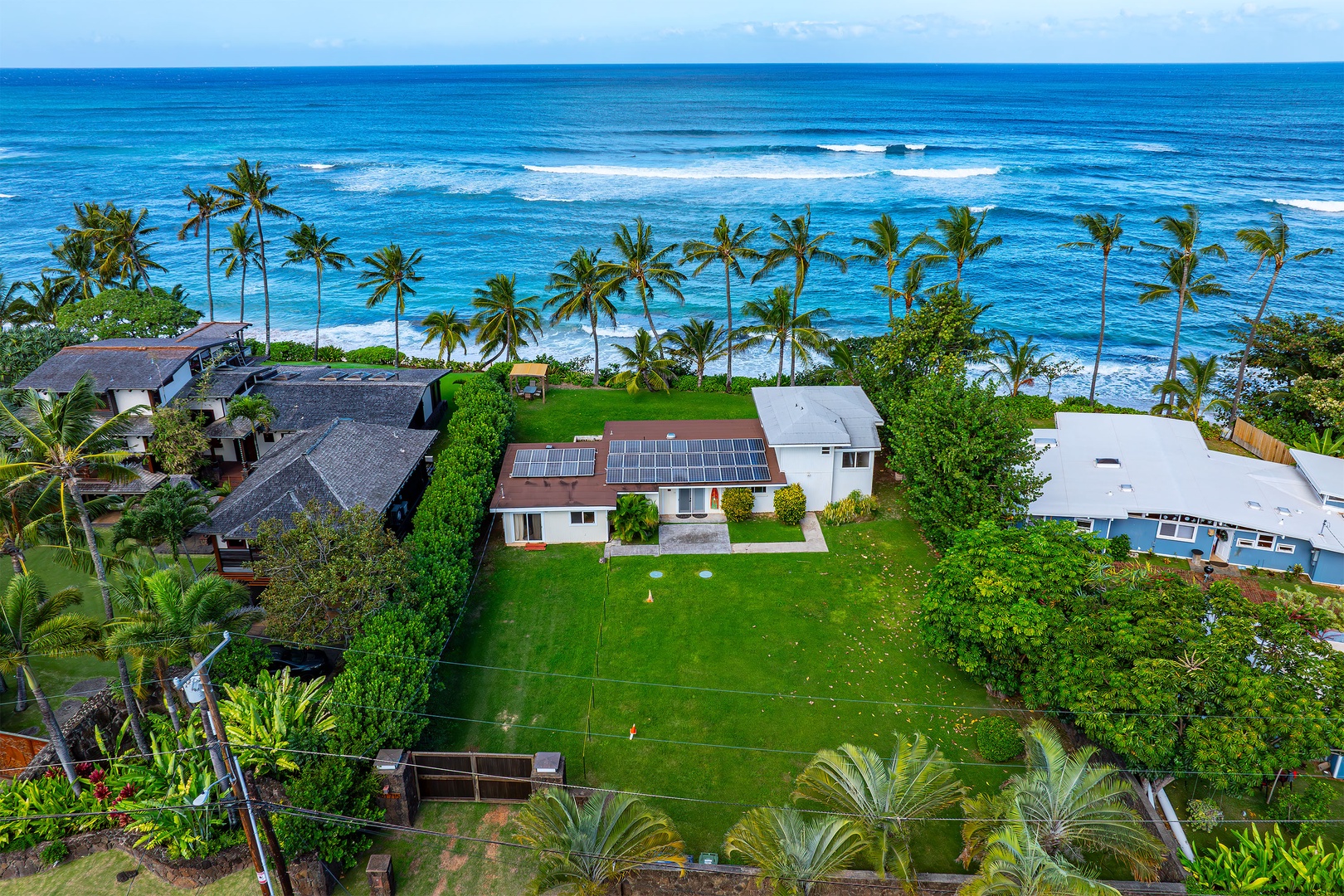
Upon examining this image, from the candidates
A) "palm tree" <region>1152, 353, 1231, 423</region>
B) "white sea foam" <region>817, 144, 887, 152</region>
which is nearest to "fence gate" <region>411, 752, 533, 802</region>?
"palm tree" <region>1152, 353, 1231, 423</region>

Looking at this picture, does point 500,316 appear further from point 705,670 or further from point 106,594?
point 106,594

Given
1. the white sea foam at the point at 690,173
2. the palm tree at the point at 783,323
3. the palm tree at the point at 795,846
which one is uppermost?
Result: the white sea foam at the point at 690,173

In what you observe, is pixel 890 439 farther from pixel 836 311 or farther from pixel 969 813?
pixel 836 311

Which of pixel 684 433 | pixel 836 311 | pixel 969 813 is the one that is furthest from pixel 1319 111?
pixel 969 813

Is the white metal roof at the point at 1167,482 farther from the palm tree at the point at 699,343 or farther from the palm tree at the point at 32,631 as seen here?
the palm tree at the point at 32,631

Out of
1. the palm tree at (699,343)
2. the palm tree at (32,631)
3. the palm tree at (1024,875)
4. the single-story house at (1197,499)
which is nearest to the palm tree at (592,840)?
the palm tree at (1024,875)

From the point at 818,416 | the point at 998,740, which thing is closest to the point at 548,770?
the point at 998,740
